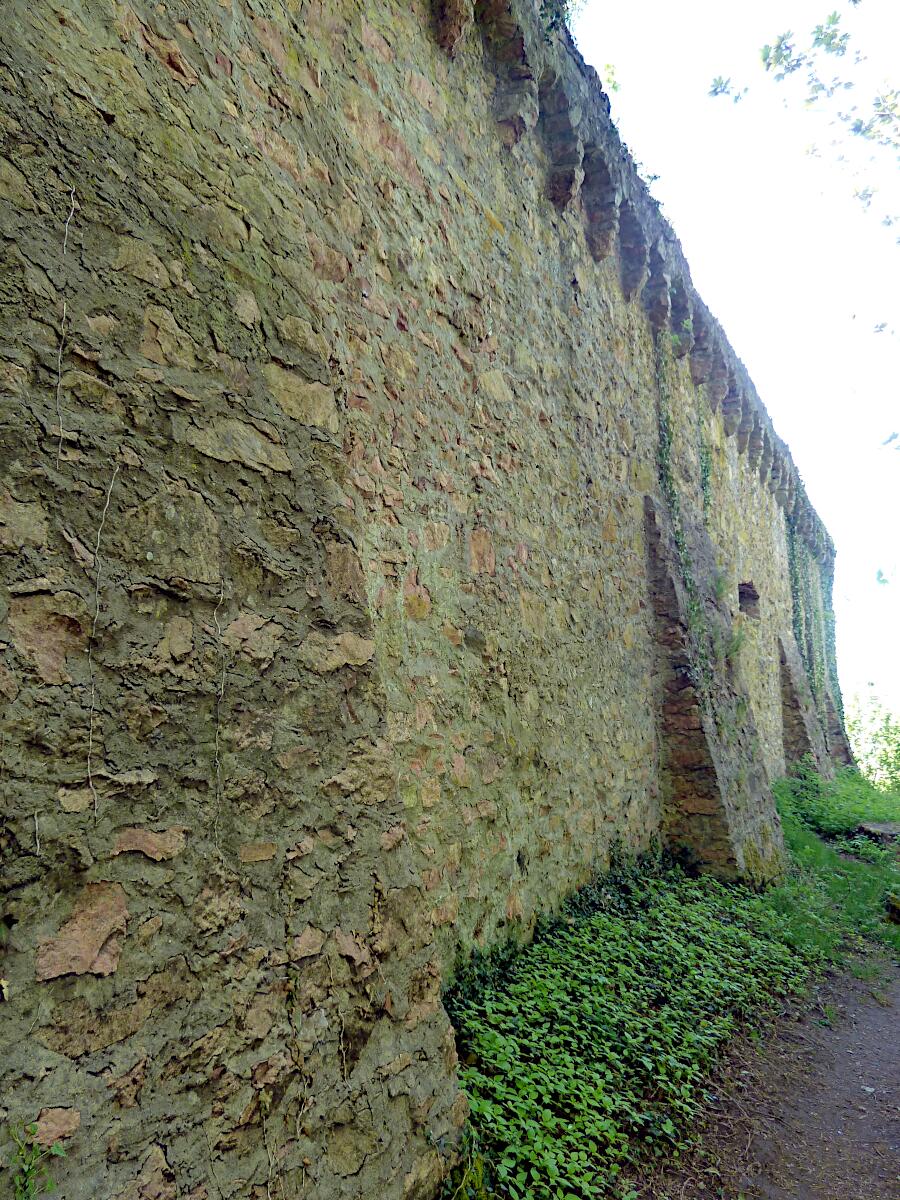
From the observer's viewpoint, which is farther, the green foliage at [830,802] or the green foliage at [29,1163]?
the green foliage at [830,802]

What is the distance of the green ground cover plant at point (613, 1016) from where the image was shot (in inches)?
93.0

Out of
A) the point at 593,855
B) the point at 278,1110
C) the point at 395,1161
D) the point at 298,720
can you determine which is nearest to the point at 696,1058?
the point at 593,855

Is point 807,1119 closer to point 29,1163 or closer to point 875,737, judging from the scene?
point 29,1163

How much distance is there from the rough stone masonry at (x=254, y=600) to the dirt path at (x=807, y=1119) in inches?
44.5

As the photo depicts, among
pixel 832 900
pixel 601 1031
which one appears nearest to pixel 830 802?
pixel 832 900

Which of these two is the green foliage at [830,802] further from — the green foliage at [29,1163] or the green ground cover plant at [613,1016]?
the green foliage at [29,1163]

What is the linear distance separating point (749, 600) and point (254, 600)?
10975mm

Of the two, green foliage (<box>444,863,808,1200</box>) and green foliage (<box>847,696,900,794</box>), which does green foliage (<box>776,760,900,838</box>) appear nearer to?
green foliage (<box>444,863,808,1200</box>)

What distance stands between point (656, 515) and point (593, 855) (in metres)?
3.13

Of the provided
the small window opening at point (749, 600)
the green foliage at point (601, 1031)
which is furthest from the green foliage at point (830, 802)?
the green foliage at point (601, 1031)

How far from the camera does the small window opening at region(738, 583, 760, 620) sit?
11.4 metres

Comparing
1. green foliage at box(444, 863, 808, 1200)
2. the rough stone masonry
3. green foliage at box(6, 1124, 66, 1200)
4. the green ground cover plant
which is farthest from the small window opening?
green foliage at box(6, 1124, 66, 1200)

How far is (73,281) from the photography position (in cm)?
164

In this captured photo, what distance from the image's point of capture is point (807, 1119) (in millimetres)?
3164
